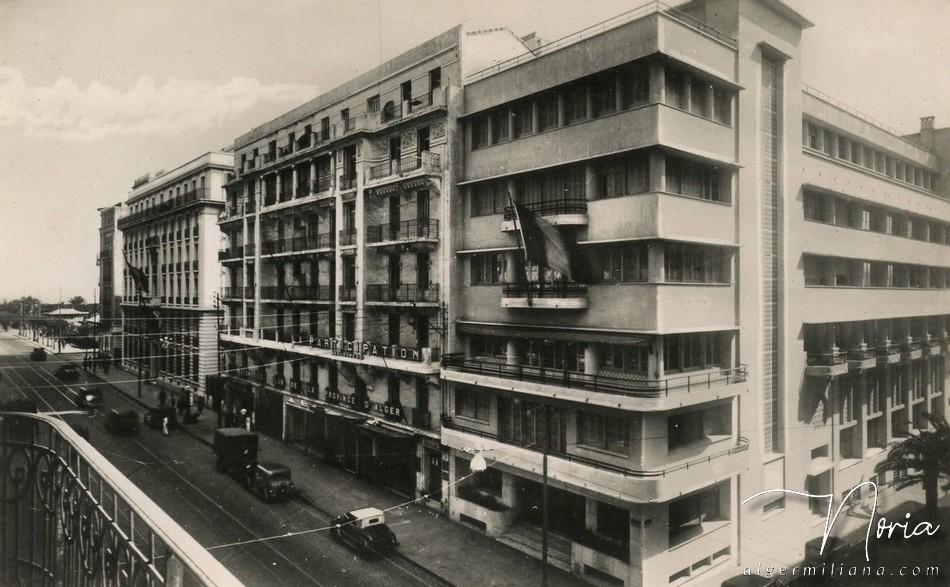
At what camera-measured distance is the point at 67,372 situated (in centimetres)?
4394

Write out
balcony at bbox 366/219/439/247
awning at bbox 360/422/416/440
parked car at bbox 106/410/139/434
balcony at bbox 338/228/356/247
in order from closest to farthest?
balcony at bbox 366/219/439/247, awning at bbox 360/422/416/440, balcony at bbox 338/228/356/247, parked car at bbox 106/410/139/434

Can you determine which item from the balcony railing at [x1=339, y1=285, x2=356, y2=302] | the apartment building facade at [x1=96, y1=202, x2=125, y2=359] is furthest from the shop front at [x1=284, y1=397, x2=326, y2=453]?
the apartment building facade at [x1=96, y1=202, x2=125, y2=359]

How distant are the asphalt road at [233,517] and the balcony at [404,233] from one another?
1231 centimetres

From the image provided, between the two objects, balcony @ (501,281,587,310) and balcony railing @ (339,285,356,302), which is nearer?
balcony @ (501,281,587,310)

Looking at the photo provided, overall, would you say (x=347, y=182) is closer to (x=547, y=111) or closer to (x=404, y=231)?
(x=404, y=231)

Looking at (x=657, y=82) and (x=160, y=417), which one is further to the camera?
(x=160, y=417)

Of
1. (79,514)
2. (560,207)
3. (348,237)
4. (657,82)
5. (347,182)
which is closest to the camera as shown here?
(79,514)

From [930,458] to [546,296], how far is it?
41.7 feet

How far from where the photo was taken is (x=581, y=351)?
20.9m

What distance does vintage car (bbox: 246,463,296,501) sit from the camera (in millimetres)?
24594

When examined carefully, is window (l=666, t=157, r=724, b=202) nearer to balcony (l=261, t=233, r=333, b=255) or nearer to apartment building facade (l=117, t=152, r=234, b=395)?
balcony (l=261, t=233, r=333, b=255)

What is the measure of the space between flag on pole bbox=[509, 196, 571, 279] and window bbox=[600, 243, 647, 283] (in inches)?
70.5

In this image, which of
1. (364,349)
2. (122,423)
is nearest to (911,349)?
(364,349)

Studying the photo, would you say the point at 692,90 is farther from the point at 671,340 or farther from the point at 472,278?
the point at 472,278
